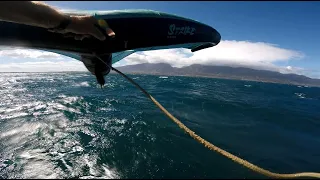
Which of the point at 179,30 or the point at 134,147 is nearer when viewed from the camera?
the point at 179,30

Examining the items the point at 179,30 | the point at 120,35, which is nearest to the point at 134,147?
the point at 179,30

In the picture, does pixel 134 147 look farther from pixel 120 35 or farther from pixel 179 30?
pixel 120 35

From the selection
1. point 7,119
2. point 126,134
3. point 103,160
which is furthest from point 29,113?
point 103,160

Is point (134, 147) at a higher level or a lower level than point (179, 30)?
lower

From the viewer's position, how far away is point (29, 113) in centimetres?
1725

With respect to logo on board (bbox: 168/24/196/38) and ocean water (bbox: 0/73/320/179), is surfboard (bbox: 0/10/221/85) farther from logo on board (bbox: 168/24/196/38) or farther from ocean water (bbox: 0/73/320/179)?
ocean water (bbox: 0/73/320/179)

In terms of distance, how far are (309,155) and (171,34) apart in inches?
537

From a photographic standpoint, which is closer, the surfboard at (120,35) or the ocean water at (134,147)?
the surfboard at (120,35)

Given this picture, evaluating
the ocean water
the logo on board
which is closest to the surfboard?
the logo on board

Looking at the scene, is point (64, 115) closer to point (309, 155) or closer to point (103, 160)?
point (103, 160)

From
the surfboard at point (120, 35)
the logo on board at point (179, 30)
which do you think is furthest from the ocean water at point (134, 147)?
the logo on board at point (179, 30)

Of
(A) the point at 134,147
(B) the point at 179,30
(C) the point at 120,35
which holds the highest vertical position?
(B) the point at 179,30

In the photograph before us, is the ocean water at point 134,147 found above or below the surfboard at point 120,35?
below

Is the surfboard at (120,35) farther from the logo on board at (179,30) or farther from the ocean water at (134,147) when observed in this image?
the ocean water at (134,147)
